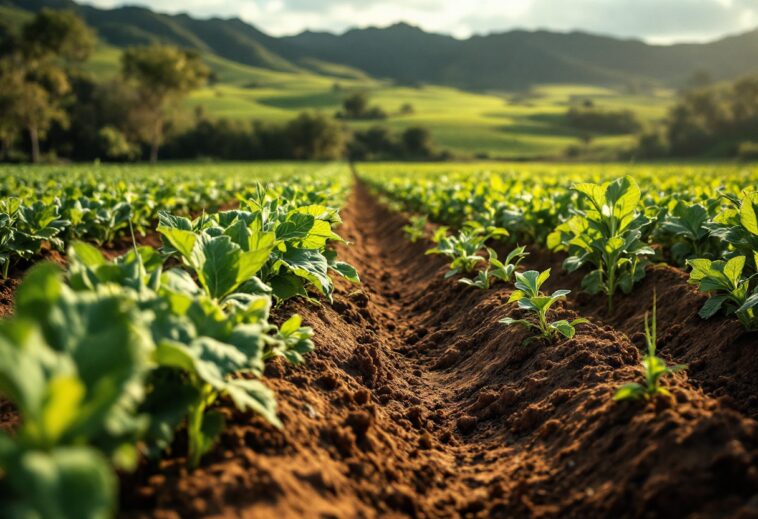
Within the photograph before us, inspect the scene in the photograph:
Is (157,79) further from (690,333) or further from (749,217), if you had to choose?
(749,217)

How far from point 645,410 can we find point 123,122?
66.0 m

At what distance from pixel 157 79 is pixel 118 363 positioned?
59265mm

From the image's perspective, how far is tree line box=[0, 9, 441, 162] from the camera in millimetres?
47844

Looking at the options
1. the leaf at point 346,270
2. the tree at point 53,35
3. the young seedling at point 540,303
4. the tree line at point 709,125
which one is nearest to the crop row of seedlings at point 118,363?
the leaf at point 346,270

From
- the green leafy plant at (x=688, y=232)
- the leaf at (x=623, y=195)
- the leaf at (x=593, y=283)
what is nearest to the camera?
the leaf at (x=623, y=195)

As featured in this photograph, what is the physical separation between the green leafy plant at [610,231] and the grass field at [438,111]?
65169mm

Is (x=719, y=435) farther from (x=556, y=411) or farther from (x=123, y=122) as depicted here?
(x=123, y=122)

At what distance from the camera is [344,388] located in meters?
3.26

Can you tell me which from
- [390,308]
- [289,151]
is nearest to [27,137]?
[289,151]

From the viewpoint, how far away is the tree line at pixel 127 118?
1884 inches

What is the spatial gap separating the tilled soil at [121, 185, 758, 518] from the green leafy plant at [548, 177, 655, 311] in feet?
1.02

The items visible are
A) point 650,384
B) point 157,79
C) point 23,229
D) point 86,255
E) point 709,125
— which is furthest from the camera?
point 709,125

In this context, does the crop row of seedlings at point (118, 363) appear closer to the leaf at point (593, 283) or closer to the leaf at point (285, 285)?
the leaf at point (285, 285)

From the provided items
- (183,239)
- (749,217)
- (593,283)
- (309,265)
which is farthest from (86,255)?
(593,283)
